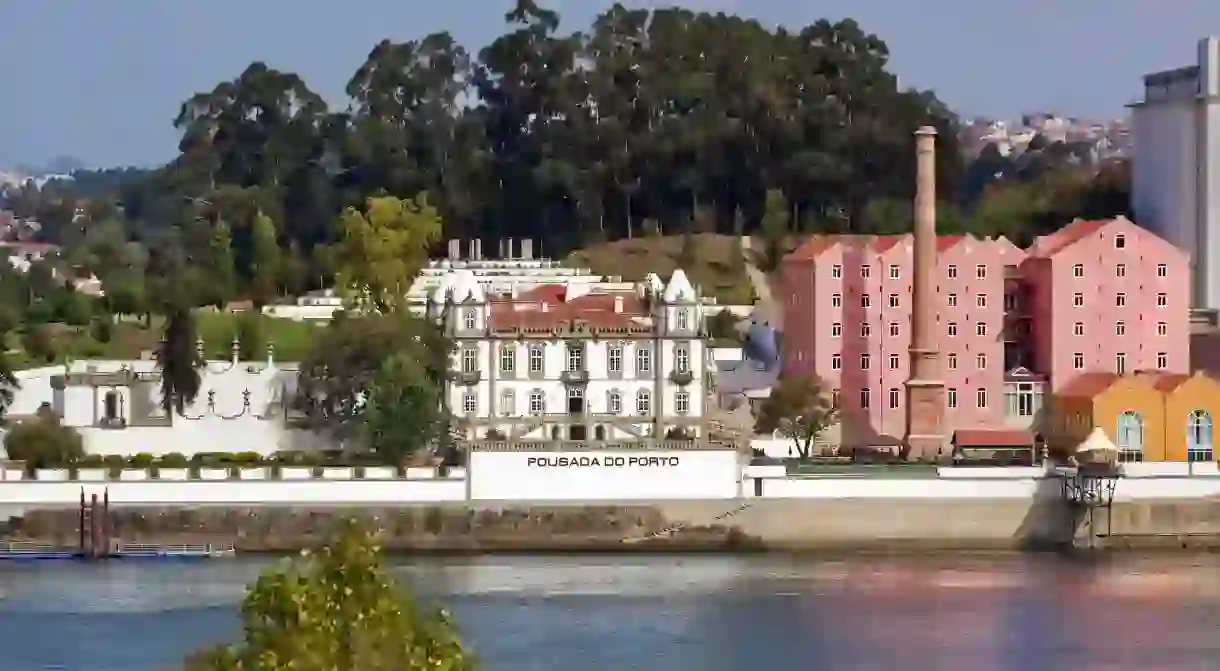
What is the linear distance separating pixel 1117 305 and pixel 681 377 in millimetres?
6652

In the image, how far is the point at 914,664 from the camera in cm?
3269

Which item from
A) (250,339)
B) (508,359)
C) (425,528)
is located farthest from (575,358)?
(250,339)

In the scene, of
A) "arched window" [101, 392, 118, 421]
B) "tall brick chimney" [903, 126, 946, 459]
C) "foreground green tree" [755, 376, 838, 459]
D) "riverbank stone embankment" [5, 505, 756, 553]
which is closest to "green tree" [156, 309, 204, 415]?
"arched window" [101, 392, 118, 421]

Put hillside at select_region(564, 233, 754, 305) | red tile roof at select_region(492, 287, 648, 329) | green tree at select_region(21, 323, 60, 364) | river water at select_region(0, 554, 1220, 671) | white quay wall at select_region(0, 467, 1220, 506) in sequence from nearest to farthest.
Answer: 1. river water at select_region(0, 554, 1220, 671)
2. white quay wall at select_region(0, 467, 1220, 506)
3. red tile roof at select_region(492, 287, 648, 329)
4. green tree at select_region(21, 323, 60, 364)
5. hillside at select_region(564, 233, 754, 305)

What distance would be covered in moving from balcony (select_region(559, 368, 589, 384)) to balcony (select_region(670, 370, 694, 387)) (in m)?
1.12

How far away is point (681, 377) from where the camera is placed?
48.0 meters

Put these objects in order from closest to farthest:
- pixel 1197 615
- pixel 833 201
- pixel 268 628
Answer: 1. pixel 268 628
2. pixel 1197 615
3. pixel 833 201

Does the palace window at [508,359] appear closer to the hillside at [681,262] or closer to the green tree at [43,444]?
the green tree at [43,444]

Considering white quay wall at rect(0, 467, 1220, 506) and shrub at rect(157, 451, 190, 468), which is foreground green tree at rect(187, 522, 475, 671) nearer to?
white quay wall at rect(0, 467, 1220, 506)

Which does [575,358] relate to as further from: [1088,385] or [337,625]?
[337,625]

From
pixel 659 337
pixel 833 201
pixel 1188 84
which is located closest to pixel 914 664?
pixel 659 337

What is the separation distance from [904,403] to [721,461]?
23.5ft

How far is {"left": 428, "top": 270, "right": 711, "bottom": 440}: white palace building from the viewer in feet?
157

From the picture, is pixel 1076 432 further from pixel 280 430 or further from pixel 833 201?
pixel 833 201
